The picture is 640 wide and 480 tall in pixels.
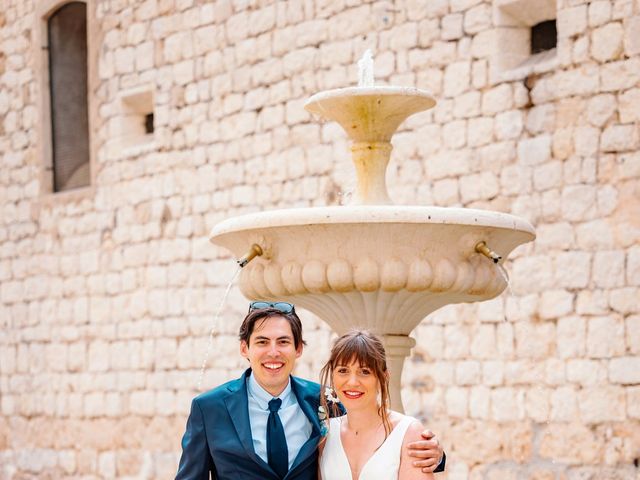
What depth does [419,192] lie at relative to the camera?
345 inches

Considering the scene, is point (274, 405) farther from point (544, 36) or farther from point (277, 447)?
point (544, 36)

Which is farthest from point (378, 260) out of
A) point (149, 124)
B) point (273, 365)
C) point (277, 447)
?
point (149, 124)

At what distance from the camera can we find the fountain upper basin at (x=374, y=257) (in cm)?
514

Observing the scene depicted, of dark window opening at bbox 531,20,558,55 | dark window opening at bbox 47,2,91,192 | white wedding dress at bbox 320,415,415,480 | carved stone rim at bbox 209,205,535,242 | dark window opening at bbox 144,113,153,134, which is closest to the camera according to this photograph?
white wedding dress at bbox 320,415,415,480

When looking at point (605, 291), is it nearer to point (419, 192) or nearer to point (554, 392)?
point (554, 392)

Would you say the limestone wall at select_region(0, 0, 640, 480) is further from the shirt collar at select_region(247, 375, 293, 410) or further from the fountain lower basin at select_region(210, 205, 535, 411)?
the shirt collar at select_region(247, 375, 293, 410)

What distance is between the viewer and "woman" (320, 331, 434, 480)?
379 centimetres

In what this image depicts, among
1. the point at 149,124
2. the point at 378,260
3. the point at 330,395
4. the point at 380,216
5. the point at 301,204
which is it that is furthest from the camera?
the point at 149,124

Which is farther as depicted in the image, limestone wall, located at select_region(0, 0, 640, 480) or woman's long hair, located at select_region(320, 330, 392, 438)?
limestone wall, located at select_region(0, 0, 640, 480)

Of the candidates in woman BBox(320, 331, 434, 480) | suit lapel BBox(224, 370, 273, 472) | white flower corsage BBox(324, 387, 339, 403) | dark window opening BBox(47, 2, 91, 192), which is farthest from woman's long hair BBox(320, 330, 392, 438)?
dark window opening BBox(47, 2, 91, 192)

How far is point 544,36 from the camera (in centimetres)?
838

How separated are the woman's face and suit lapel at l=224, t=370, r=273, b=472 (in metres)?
0.27

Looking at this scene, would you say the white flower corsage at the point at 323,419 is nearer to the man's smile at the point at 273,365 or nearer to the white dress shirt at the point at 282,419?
the white dress shirt at the point at 282,419

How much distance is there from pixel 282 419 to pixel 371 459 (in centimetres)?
29
